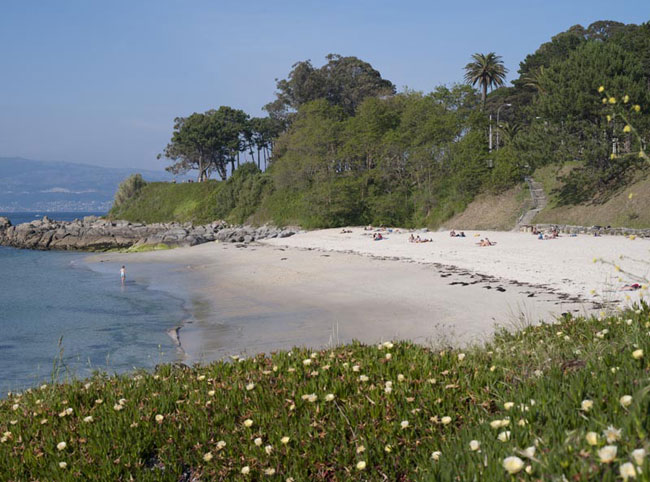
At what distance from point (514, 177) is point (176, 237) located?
1146 inches

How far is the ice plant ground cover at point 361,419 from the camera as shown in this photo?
265cm

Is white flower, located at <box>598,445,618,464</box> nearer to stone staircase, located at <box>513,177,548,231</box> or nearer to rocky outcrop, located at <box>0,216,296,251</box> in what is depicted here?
stone staircase, located at <box>513,177,548,231</box>

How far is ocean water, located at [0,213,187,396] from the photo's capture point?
456 inches

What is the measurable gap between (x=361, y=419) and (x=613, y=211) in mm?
33976

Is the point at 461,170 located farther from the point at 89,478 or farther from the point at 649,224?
the point at 89,478

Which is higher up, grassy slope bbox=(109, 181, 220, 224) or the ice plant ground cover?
grassy slope bbox=(109, 181, 220, 224)

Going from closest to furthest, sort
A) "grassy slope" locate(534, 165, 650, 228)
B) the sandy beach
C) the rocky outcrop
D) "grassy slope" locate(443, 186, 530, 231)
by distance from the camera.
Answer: the sandy beach
"grassy slope" locate(534, 165, 650, 228)
"grassy slope" locate(443, 186, 530, 231)
the rocky outcrop

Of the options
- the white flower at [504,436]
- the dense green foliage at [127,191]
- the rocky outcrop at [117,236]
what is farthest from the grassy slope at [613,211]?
the dense green foliage at [127,191]

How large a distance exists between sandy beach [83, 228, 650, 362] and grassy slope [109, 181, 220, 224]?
3951 cm

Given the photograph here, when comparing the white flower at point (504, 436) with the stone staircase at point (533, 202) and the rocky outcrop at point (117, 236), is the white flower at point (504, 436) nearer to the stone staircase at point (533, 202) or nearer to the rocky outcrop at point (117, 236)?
the stone staircase at point (533, 202)

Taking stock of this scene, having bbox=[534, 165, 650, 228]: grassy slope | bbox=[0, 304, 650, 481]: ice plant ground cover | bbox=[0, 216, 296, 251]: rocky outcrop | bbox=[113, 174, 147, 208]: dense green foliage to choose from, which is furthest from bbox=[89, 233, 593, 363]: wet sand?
bbox=[113, 174, 147, 208]: dense green foliage

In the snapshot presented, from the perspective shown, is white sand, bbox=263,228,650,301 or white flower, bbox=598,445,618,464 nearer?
white flower, bbox=598,445,618,464

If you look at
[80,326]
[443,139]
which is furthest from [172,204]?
[80,326]

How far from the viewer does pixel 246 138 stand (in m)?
84.2
